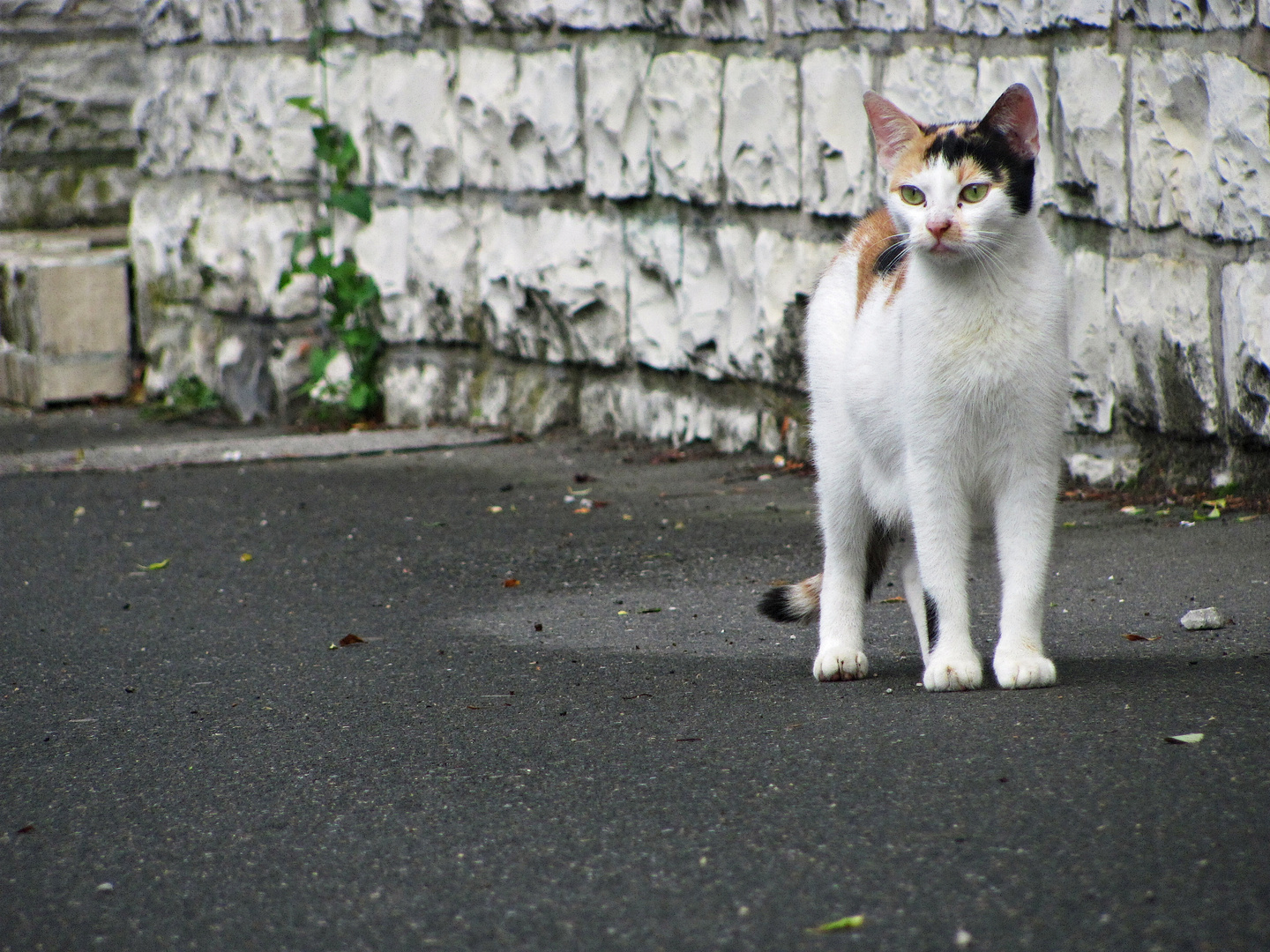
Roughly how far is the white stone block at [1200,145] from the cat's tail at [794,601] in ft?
5.56

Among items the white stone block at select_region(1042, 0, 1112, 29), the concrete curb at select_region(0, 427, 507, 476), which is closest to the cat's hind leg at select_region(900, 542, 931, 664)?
the white stone block at select_region(1042, 0, 1112, 29)

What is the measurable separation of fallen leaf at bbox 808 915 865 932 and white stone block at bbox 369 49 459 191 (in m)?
5.18

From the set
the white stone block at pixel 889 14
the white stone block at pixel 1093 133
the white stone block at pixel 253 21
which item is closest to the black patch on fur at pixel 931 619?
the white stone block at pixel 1093 133

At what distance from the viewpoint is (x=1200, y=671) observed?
2.95 m

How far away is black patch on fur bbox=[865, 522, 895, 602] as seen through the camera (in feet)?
10.9

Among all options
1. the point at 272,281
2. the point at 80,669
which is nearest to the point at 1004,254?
the point at 80,669

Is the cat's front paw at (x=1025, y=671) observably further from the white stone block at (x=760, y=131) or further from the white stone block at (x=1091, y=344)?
the white stone block at (x=760, y=131)

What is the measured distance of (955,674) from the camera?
2932 millimetres

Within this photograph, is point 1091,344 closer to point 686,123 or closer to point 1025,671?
point 686,123

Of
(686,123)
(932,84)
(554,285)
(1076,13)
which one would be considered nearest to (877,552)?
(1076,13)

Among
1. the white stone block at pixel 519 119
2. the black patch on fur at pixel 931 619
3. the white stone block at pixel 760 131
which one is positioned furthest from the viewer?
the white stone block at pixel 519 119

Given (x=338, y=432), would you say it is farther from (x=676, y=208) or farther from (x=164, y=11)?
(x=164, y=11)

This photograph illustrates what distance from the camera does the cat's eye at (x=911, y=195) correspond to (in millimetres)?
2975

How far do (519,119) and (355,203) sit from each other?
984mm
